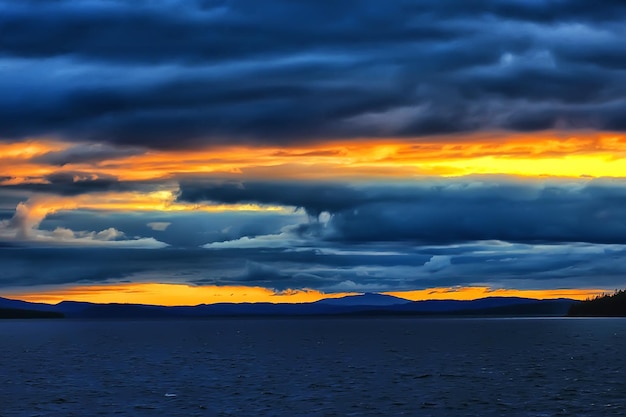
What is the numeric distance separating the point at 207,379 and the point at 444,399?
31.8 meters

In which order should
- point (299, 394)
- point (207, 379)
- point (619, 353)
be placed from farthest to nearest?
1. point (619, 353)
2. point (207, 379)
3. point (299, 394)

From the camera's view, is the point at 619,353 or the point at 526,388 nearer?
the point at 526,388

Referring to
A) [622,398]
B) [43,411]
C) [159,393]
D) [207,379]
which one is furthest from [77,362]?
[622,398]

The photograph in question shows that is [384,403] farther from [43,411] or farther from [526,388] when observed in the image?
[43,411]

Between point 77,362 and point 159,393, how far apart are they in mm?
54401

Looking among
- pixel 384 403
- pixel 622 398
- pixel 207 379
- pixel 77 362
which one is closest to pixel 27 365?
pixel 77 362

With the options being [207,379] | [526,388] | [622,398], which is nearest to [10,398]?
[207,379]

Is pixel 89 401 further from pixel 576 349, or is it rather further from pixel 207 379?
pixel 576 349

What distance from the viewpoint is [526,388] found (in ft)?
293

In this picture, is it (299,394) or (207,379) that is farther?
(207,379)

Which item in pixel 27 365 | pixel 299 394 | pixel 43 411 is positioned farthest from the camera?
pixel 27 365

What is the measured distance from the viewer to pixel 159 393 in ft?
285

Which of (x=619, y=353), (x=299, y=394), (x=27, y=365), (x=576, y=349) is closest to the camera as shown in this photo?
(x=299, y=394)

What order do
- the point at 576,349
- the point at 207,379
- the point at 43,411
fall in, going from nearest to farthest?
the point at 43,411 → the point at 207,379 → the point at 576,349
